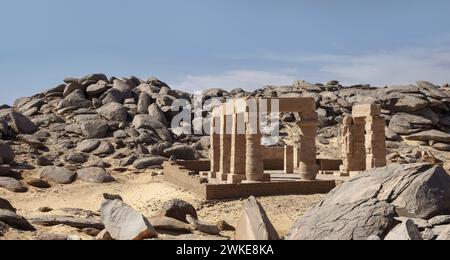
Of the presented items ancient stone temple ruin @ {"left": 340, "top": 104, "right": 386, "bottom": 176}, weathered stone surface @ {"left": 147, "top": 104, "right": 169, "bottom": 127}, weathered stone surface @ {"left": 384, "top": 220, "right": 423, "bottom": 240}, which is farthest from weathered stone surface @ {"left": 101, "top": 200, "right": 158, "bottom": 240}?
weathered stone surface @ {"left": 147, "top": 104, "right": 169, "bottom": 127}

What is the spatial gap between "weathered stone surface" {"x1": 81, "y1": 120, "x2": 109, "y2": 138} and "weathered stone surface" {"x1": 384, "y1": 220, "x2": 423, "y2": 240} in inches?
1213

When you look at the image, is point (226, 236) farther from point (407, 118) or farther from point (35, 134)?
point (407, 118)

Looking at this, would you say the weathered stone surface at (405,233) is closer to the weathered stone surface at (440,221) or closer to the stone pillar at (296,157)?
the weathered stone surface at (440,221)

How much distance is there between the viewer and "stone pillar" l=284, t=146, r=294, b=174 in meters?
33.6

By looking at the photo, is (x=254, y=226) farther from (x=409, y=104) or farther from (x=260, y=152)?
(x=409, y=104)

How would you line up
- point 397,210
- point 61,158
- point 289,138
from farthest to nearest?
1. point 289,138
2. point 61,158
3. point 397,210

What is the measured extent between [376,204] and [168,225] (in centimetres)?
563

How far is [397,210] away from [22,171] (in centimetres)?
2373

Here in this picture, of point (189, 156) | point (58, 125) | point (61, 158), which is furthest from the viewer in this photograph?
point (58, 125)

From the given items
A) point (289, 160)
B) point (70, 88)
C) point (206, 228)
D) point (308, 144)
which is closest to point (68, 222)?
point (206, 228)

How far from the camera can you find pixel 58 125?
3984 cm

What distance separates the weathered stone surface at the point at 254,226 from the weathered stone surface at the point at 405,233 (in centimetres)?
254
